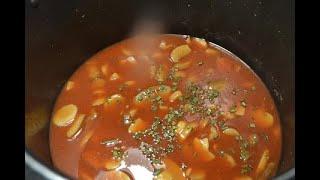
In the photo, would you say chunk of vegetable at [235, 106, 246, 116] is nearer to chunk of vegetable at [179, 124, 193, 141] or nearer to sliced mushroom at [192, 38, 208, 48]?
chunk of vegetable at [179, 124, 193, 141]

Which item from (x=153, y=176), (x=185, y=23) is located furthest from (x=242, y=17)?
(x=153, y=176)

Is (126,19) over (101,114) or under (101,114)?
over

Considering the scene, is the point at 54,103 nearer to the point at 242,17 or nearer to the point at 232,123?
the point at 232,123

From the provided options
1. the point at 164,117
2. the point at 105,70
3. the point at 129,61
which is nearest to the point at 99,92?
the point at 105,70

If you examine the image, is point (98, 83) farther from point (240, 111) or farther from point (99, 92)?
point (240, 111)

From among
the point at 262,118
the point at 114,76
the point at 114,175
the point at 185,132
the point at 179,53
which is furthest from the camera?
the point at 179,53
